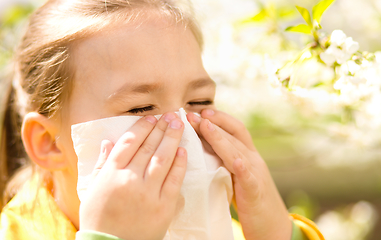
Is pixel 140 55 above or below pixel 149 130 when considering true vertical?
above

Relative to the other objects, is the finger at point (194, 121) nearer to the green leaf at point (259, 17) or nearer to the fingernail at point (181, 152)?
the fingernail at point (181, 152)

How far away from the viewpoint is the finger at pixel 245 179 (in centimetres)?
105

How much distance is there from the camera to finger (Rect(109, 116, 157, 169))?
92 cm

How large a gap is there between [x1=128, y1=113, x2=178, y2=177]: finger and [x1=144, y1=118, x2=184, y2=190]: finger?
0.02 m

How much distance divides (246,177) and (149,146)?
35 centimetres

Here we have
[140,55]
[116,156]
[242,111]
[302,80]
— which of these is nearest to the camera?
[116,156]

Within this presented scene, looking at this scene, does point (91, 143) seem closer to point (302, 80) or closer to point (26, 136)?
point (26, 136)

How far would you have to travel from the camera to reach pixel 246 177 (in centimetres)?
108

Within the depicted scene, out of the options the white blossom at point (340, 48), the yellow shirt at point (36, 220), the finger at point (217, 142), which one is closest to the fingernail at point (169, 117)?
the finger at point (217, 142)

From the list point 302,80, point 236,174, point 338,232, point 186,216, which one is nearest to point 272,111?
point 338,232

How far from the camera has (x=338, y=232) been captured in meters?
2.61

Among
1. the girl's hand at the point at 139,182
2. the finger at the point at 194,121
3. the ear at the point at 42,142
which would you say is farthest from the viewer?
the ear at the point at 42,142

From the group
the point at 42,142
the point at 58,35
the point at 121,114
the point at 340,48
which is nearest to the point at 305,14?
the point at 340,48

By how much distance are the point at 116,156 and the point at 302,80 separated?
718 millimetres
